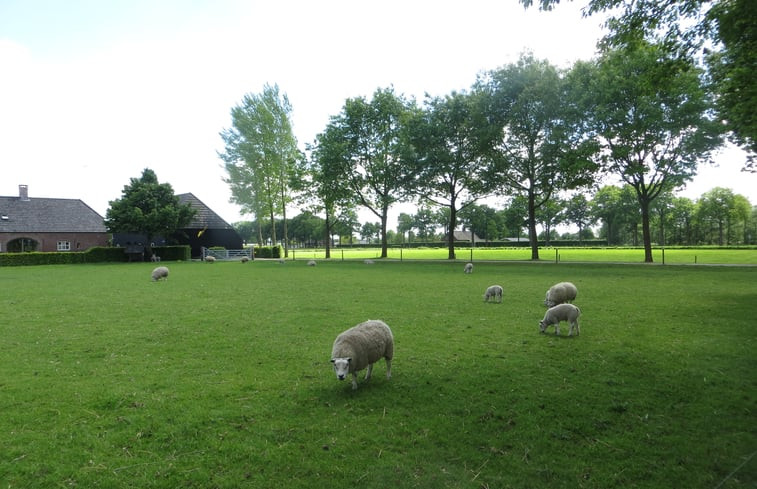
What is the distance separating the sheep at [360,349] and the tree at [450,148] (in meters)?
31.7

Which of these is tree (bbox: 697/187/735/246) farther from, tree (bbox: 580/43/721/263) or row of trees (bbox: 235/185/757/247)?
tree (bbox: 580/43/721/263)

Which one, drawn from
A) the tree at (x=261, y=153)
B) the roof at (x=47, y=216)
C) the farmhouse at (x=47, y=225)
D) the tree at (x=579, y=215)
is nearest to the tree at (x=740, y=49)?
the tree at (x=261, y=153)

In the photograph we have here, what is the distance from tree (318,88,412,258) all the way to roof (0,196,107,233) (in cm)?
3474

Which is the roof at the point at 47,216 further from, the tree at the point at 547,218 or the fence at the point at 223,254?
the tree at the point at 547,218

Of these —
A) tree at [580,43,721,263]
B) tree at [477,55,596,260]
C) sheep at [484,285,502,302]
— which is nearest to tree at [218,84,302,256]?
tree at [477,55,596,260]

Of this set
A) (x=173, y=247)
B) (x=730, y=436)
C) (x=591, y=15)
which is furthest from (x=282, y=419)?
(x=173, y=247)

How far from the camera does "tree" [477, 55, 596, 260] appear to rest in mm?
30953

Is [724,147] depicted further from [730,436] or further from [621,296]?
[730,436]

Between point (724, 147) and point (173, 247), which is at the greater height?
point (724, 147)

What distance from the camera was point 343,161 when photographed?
43500 mm

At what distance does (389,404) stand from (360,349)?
3.30 ft

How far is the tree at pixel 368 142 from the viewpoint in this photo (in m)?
42.8

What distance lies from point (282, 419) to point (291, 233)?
480ft

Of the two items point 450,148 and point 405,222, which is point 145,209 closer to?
point 450,148
